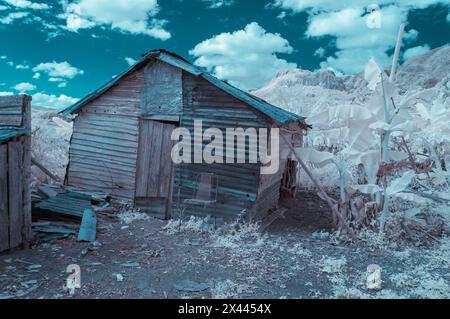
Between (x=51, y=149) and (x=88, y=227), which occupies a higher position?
(x=51, y=149)

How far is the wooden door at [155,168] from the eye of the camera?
1020 cm

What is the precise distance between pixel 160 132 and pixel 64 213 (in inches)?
135

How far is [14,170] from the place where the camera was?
6711mm

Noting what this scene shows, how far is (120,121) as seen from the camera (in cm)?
1083

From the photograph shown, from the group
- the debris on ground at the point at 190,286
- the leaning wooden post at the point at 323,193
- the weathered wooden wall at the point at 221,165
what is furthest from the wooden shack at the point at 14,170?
the leaning wooden post at the point at 323,193

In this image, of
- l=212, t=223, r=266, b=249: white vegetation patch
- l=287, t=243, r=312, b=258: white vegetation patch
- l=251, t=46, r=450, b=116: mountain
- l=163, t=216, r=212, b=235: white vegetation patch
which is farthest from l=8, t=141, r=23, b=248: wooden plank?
l=251, t=46, r=450, b=116: mountain

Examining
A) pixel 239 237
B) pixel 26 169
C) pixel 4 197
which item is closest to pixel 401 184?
pixel 239 237

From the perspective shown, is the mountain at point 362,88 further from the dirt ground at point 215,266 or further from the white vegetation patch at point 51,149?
the dirt ground at point 215,266

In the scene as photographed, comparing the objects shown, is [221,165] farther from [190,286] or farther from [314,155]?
[190,286]

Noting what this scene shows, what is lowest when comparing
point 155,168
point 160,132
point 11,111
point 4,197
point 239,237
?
point 239,237

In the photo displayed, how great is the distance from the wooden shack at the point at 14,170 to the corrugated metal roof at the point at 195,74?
4.17 metres

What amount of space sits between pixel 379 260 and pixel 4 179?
7841 mm

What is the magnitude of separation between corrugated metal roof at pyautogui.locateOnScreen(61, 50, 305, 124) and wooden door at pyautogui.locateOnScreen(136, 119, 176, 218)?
1.68 metres
